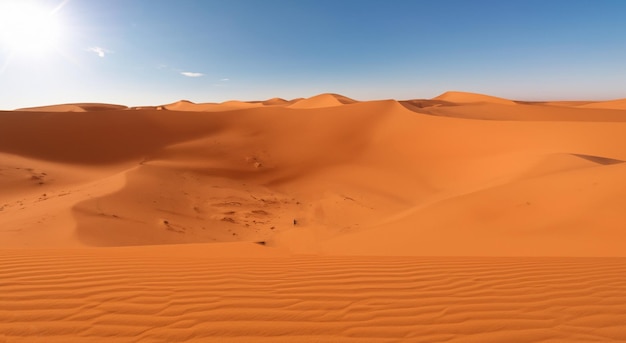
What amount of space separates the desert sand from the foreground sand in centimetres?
2

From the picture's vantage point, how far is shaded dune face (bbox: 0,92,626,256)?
5699mm

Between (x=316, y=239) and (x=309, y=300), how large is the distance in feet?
13.8

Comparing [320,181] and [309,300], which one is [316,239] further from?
[320,181]

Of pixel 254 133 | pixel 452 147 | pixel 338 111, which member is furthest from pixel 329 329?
pixel 338 111

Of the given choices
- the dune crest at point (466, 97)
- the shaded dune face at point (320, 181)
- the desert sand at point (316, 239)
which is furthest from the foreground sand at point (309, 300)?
the dune crest at point (466, 97)

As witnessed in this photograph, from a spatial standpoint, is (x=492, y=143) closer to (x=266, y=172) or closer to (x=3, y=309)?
(x=266, y=172)

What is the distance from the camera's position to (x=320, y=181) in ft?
40.3

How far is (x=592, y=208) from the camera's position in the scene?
5492 millimetres

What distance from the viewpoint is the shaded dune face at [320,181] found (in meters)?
5.70

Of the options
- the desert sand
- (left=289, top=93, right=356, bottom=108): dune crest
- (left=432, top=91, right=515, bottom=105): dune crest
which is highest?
(left=432, top=91, right=515, bottom=105): dune crest

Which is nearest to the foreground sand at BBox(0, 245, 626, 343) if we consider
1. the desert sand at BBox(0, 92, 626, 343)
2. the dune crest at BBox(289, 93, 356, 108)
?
the desert sand at BBox(0, 92, 626, 343)

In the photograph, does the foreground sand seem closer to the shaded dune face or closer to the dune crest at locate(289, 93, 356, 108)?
the shaded dune face

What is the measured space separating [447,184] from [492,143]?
16.4 ft

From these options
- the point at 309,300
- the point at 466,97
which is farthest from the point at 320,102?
the point at 309,300
